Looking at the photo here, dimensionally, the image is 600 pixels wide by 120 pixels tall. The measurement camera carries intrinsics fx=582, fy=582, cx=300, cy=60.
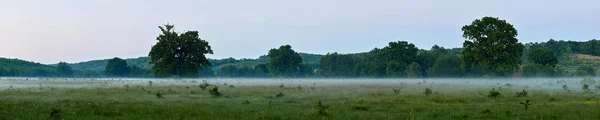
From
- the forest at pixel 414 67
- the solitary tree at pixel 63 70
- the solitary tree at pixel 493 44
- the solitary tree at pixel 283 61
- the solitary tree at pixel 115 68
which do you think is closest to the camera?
the solitary tree at pixel 493 44

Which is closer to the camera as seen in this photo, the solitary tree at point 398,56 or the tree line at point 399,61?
the tree line at point 399,61

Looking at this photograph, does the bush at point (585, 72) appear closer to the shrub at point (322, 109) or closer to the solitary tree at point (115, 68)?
the shrub at point (322, 109)

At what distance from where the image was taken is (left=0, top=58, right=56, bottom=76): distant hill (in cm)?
10584

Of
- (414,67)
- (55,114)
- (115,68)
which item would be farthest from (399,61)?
(55,114)

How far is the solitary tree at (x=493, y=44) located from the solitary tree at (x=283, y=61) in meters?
58.3

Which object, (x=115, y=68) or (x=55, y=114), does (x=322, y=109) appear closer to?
(x=55, y=114)

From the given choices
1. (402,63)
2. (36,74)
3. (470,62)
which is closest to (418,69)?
(402,63)

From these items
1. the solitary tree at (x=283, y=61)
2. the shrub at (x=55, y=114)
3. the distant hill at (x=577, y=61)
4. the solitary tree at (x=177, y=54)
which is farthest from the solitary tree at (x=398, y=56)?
the shrub at (x=55, y=114)

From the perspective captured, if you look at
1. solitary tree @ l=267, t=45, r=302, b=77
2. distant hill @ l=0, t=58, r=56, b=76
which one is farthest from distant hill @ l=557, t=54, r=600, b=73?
distant hill @ l=0, t=58, r=56, b=76

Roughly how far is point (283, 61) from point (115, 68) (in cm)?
3394

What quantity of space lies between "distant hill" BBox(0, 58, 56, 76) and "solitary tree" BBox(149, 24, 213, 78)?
47.7 m

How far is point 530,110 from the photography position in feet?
68.2

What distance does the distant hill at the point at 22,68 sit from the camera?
10584 centimetres

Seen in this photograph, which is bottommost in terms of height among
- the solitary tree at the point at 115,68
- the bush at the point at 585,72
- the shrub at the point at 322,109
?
the shrub at the point at 322,109
